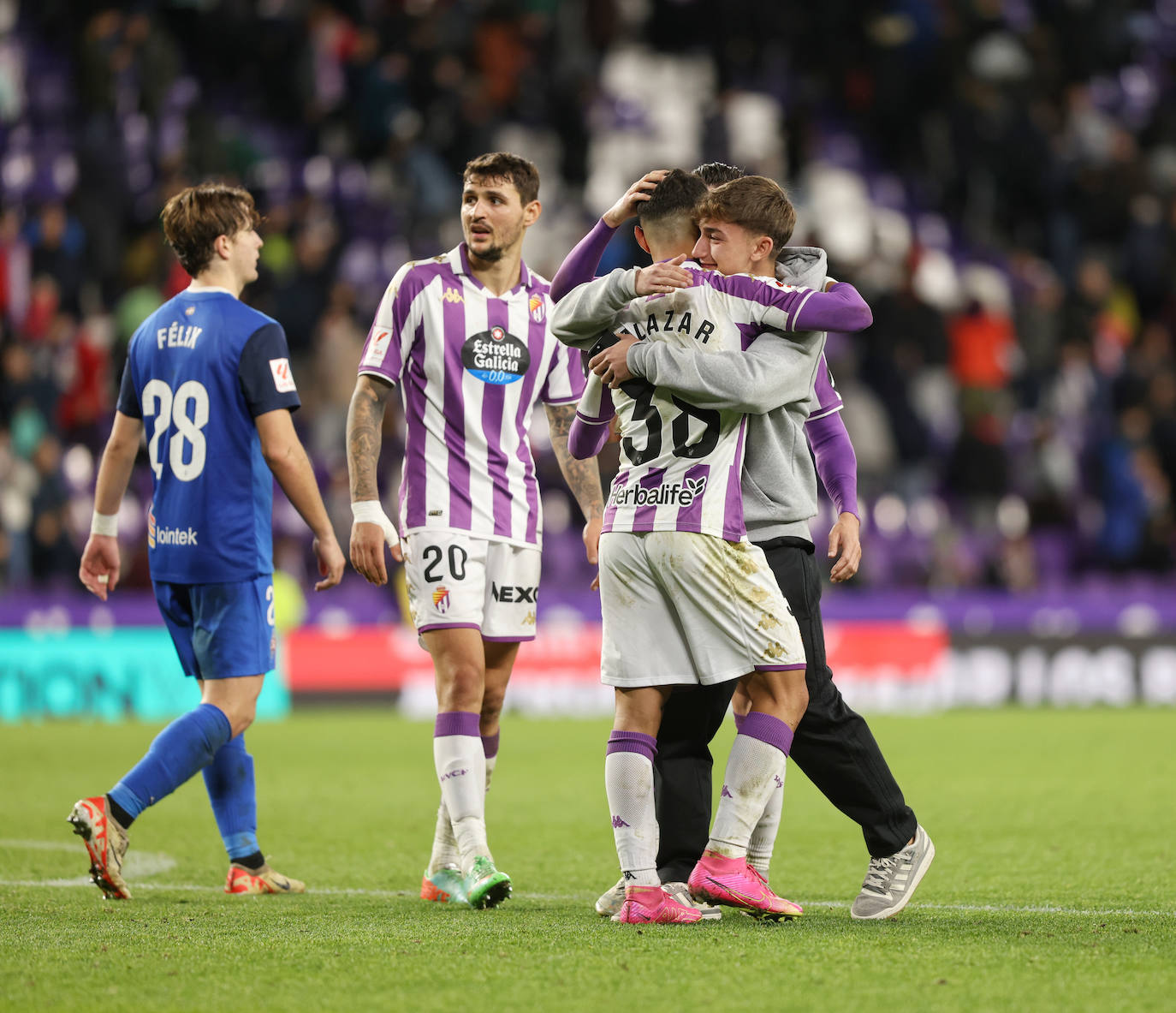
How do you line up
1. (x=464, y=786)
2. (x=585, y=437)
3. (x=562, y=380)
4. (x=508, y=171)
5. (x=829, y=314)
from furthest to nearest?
1. (x=562, y=380)
2. (x=508, y=171)
3. (x=464, y=786)
4. (x=585, y=437)
5. (x=829, y=314)

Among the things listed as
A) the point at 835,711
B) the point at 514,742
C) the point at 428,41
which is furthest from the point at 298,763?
the point at 428,41

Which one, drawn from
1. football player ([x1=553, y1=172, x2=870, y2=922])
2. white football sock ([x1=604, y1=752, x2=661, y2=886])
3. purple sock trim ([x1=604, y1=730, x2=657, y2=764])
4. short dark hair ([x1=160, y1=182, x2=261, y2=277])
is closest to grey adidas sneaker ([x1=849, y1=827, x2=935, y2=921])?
football player ([x1=553, y1=172, x2=870, y2=922])

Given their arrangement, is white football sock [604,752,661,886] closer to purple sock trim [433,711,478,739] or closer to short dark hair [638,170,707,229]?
purple sock trim [433,711,478,739]

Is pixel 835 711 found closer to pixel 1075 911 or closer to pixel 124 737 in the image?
pixel 1075 911

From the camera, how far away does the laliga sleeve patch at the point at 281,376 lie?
5312 millimetres

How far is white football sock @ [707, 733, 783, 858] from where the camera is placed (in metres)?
4.32

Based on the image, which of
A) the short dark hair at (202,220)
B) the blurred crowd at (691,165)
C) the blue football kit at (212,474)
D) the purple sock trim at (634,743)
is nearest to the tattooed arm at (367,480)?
the blue football kit at (212,474)

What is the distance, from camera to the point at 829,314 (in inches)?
169

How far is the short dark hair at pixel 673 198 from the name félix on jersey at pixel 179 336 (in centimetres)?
163

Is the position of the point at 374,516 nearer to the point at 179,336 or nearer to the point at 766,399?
the point at 179,336

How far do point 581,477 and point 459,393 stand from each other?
47cm

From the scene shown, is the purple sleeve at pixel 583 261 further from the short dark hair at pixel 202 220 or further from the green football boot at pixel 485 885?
the green football boot at pixel 485 885

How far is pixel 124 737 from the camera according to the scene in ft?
38.3

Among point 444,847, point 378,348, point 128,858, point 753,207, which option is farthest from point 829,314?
point 128,858
